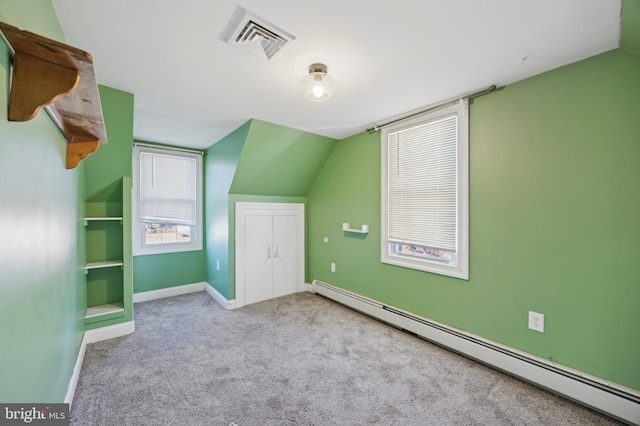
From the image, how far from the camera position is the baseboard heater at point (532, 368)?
5.41 ft

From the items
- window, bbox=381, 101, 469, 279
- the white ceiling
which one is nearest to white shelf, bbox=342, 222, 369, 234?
window, bbox=381, 101, 469, 279

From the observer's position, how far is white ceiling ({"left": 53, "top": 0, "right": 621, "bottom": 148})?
1.36 metres

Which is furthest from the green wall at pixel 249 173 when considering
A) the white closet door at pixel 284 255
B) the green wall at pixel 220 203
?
the white closet door at pixel 284 255

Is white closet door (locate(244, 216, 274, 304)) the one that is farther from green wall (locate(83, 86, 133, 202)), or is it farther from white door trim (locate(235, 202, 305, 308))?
green wall (locate(83, 86, 133, 202))

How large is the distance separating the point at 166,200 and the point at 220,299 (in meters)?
1.77

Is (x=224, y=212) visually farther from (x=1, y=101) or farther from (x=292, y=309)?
(x=1, y=101)

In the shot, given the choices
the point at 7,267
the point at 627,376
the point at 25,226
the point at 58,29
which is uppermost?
the point at 58,29

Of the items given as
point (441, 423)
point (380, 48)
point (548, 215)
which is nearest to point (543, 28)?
point (380, 48)

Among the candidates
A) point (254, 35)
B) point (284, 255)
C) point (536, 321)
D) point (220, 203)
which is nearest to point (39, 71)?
point (254, 35)

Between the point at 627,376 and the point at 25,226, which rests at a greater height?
the point at 25,226

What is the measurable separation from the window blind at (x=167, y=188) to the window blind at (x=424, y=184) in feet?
10.5

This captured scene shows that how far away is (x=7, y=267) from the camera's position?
2.85 ft

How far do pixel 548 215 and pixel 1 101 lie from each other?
9.84 feet

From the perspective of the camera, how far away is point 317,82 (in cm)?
184
